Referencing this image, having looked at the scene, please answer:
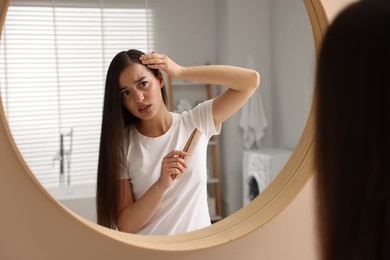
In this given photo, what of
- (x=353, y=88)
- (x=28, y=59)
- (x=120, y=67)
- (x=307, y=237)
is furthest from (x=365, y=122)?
(x=28, y=59)

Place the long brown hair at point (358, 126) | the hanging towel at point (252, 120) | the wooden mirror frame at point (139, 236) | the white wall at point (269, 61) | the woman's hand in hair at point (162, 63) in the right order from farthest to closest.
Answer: the hanging towel at point (252, 120)
the white wall at point (269, 61)
the woman's hand in hair at point (162, 63)
the wooden mirror frame at point (139, 236)
the long brown hair at point (358, 126)

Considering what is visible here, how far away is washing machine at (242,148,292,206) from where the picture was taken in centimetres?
242

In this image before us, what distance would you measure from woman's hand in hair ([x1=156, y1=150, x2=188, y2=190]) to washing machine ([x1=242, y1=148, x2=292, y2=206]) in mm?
1743

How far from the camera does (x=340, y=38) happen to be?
0.26 metres

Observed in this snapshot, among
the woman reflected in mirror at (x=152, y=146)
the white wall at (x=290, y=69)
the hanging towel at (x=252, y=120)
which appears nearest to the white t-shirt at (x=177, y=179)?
the woman reflected in mirror at (x=152, y=146)

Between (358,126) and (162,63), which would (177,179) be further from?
(358,126)

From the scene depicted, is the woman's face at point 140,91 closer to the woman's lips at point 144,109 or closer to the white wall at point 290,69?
the woman's lips at point 144,109

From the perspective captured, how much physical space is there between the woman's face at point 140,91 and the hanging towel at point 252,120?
1.94 m

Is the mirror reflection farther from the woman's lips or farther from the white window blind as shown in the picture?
the woman's lips

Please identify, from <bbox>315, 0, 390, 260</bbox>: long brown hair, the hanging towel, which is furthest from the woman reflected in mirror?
the hanging towel

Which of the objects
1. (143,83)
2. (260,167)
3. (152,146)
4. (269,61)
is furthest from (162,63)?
(269,61)

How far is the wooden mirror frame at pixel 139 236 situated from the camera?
446mm

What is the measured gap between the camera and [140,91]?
74 cm

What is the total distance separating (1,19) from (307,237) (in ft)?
1.60
